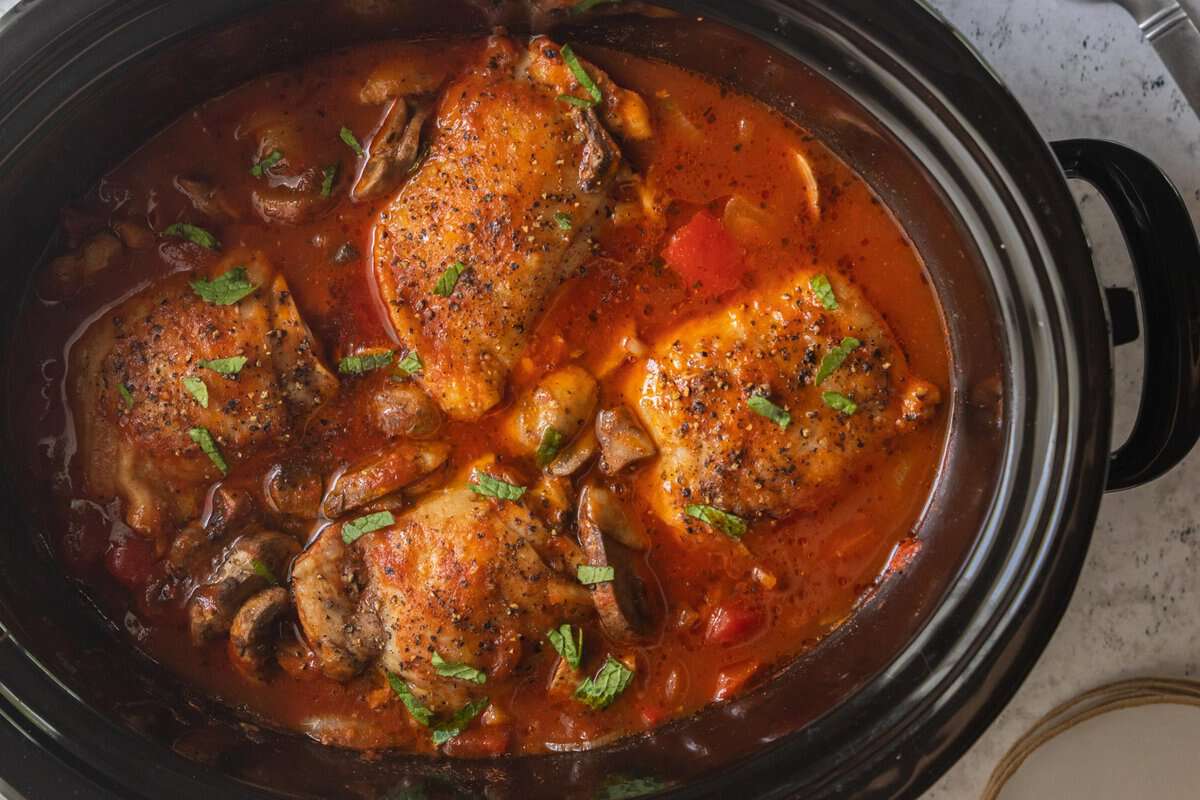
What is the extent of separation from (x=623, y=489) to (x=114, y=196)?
155 cm

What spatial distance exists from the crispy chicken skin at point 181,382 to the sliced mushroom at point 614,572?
744mm

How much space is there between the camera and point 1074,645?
2949 mm

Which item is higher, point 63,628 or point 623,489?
point 63,628

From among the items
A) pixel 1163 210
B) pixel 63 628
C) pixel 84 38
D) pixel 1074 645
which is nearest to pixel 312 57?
pixel 84 38

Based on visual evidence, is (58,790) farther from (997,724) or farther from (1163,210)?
(1163,210)

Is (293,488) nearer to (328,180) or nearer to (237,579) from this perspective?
(237,579)

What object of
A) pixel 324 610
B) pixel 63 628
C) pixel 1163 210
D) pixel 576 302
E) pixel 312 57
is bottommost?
pixel 1163 210

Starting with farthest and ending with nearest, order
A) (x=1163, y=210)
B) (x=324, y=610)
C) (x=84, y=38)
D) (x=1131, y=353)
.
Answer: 1. (x=1131, y=353)
2. (x=324, y=610)
3. (x=1163, y=210)
4. (x=84, y=38)

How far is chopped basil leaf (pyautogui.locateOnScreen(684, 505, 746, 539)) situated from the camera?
2.64 metres

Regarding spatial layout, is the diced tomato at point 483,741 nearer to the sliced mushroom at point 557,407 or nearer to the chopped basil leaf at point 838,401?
the sliced mushroom at point 557,407

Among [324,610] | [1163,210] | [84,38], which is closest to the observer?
[84,38]

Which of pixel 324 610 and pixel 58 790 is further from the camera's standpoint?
pixel 324 610

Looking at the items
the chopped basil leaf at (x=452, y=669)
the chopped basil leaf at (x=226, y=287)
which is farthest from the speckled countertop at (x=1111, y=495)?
the chopped basil leaf at (x=226, y=287)

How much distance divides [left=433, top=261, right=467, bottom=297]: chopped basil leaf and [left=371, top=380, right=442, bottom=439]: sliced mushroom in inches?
10.6
